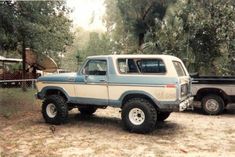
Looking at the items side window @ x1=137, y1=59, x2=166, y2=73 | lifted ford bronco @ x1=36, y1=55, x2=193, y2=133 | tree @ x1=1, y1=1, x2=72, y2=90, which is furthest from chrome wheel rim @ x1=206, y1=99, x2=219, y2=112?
tree @ x1=1, y1=1, x2=72, y2=90

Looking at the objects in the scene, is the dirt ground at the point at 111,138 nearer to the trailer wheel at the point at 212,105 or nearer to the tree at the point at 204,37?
the trailer wheel at the point at 212,105

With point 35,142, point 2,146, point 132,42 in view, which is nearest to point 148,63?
point 35,142

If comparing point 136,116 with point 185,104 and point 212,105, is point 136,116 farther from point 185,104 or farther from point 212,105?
point 212,105

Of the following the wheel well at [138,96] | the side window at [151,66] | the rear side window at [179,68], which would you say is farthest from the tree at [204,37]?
the wheel well at [138,96]

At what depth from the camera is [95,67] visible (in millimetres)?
9320

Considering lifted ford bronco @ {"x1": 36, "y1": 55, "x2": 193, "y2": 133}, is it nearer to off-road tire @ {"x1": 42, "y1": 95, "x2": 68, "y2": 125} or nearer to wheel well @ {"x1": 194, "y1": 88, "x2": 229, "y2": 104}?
off-road tire @ {"x1": 42, "y1": 95, "x2": 68, "y2": 125}

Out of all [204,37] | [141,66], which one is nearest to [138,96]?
[141,66]

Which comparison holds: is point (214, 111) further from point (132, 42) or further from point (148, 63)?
point (132, 42)

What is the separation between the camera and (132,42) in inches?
833

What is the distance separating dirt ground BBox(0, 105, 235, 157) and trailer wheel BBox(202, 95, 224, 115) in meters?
0.53

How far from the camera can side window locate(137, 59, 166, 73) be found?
8.50 m

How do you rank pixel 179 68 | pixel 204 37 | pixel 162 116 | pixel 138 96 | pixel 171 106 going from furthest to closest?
pixel 204 37 → pixel 162 116 → pixel 179 68 → pixel 138 96 → pixel 171 106

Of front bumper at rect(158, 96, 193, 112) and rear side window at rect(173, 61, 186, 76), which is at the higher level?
rear side window at rect(173, 61, 186, 76)

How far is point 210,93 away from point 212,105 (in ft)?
1.37
